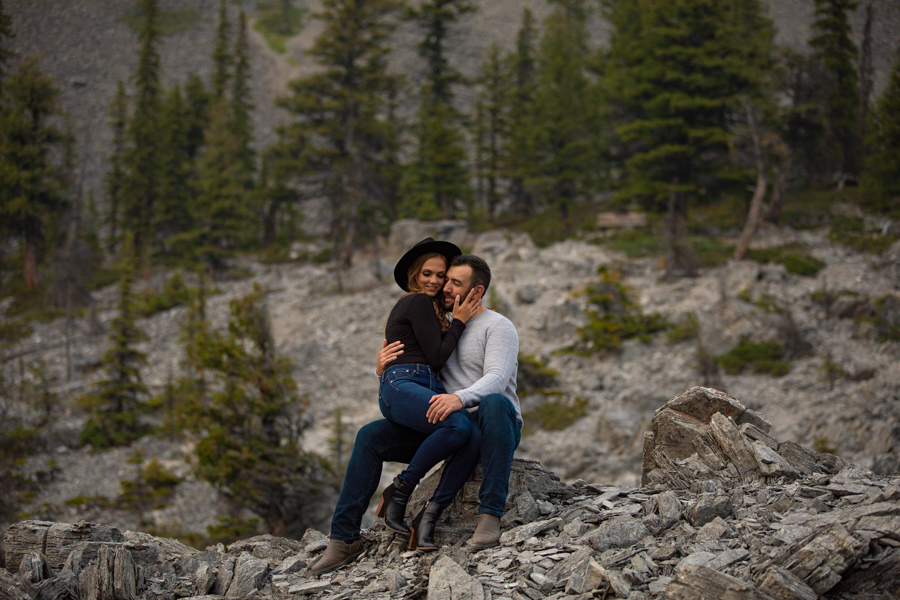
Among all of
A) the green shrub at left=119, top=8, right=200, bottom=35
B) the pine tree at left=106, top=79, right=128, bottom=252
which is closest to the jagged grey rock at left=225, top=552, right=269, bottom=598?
the pine tree at left=106, top=79, right=128, bottom=252

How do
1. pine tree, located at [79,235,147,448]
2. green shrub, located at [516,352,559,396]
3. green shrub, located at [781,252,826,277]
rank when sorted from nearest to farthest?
green shrub, located at [516,352,559,396]
pine tree, located at [79,235,147,448]
green shrub, located at [781,252,826,277]

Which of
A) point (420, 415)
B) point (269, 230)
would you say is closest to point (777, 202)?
point (420, 415)

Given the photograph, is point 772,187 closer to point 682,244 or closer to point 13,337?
point 682,244

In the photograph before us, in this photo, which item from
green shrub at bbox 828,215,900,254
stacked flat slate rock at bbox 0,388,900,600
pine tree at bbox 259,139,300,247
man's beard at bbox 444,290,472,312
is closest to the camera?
stacked flat slate rock at bbox 0,388,900,600

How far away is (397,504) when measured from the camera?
16.6 ft

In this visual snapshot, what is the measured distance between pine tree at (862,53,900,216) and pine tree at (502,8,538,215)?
14.8 metres

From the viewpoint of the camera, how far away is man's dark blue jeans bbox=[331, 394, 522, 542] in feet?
15.7

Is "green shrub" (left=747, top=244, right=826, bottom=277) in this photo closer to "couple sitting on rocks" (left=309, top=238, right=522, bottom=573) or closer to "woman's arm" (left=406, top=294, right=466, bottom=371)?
"couple sitting on rocks" (left=309, top=238, right=522, bottom=573)

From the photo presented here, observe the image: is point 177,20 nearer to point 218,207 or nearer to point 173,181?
point 173,181

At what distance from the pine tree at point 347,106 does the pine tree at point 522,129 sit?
24.1 ft

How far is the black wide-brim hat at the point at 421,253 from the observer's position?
17.8ft

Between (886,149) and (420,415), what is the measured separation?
2559 centimetres

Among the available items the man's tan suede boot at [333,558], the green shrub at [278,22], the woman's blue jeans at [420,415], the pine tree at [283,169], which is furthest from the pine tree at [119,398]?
the green shrub at [278,22]

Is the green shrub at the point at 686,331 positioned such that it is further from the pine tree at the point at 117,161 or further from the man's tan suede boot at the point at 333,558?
the pine tree at the point at 117,161
